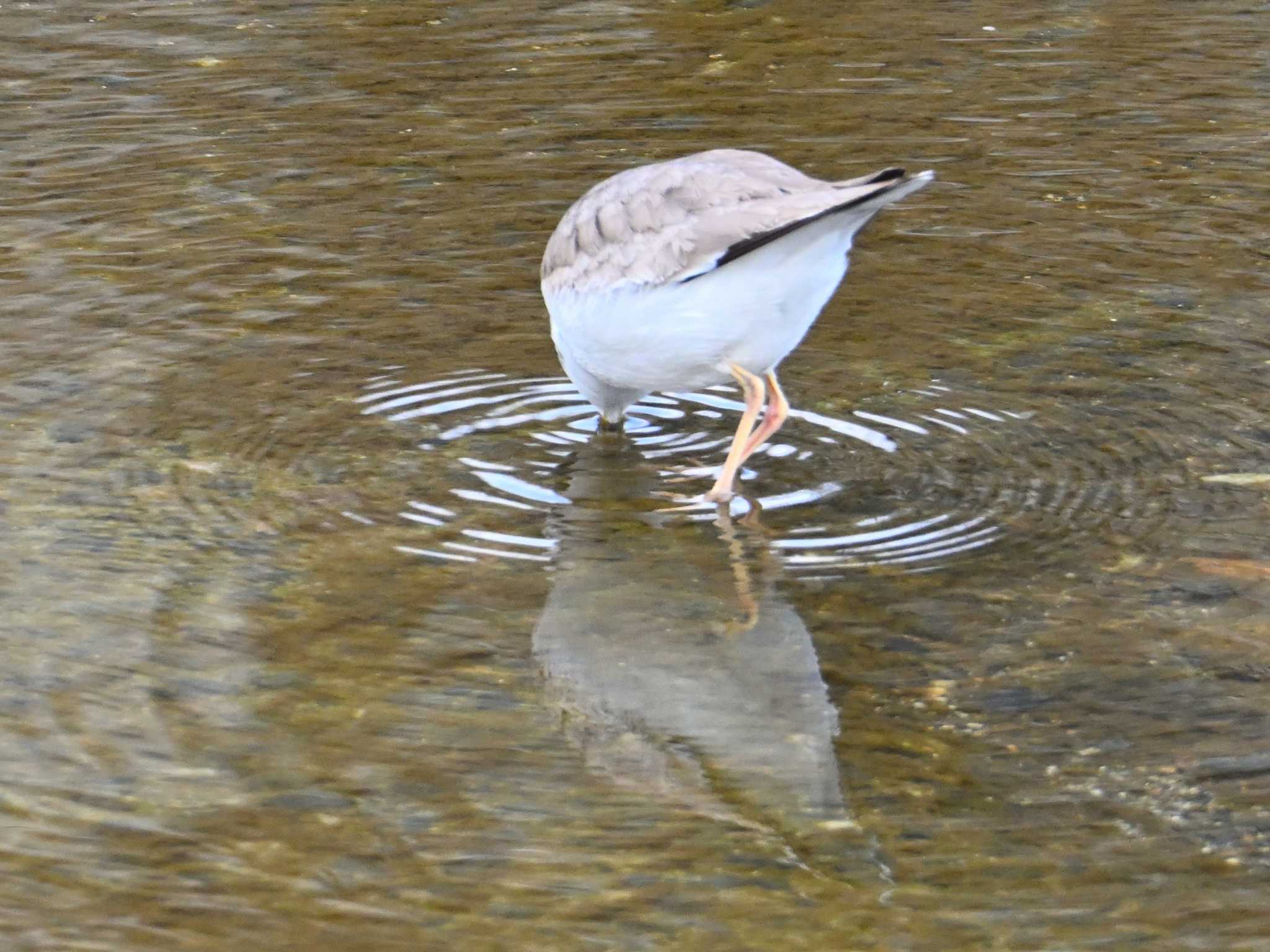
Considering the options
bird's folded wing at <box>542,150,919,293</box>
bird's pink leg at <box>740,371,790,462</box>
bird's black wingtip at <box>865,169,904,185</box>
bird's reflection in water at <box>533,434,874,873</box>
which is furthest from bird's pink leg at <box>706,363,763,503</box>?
bird's black wingtip at <box>865,169,904,185</box>

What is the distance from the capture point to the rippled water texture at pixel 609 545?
4.23 meters

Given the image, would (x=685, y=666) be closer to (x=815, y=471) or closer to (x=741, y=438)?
(x=741, y=438)

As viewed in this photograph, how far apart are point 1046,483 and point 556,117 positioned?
4994mm

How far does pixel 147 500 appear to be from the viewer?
20.5 feet

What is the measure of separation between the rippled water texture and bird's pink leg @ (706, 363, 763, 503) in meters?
0.09

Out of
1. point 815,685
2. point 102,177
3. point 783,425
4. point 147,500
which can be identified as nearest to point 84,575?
point 147,500

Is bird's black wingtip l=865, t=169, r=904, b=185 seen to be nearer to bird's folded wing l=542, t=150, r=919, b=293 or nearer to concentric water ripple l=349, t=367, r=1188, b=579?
bird's folded wing l=542, t=150, r=919, b=293

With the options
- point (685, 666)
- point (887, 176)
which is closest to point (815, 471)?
point (887, 176)

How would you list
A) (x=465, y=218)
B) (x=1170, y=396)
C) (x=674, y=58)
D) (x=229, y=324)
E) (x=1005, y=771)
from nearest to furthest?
Result: (x=1005, y=771)
(x=1170, y=396)
(x=229, y=324)
(x=465, y=218)
(x=674, y=58)

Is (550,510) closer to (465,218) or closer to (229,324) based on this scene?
(229,324)

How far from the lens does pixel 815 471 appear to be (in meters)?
6.66

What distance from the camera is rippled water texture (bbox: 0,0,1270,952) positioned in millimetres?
4230

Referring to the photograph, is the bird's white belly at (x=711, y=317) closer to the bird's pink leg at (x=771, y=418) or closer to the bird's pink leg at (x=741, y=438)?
the bird's pink leg at (x=741, y=438)

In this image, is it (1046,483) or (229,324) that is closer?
(1046,483)
